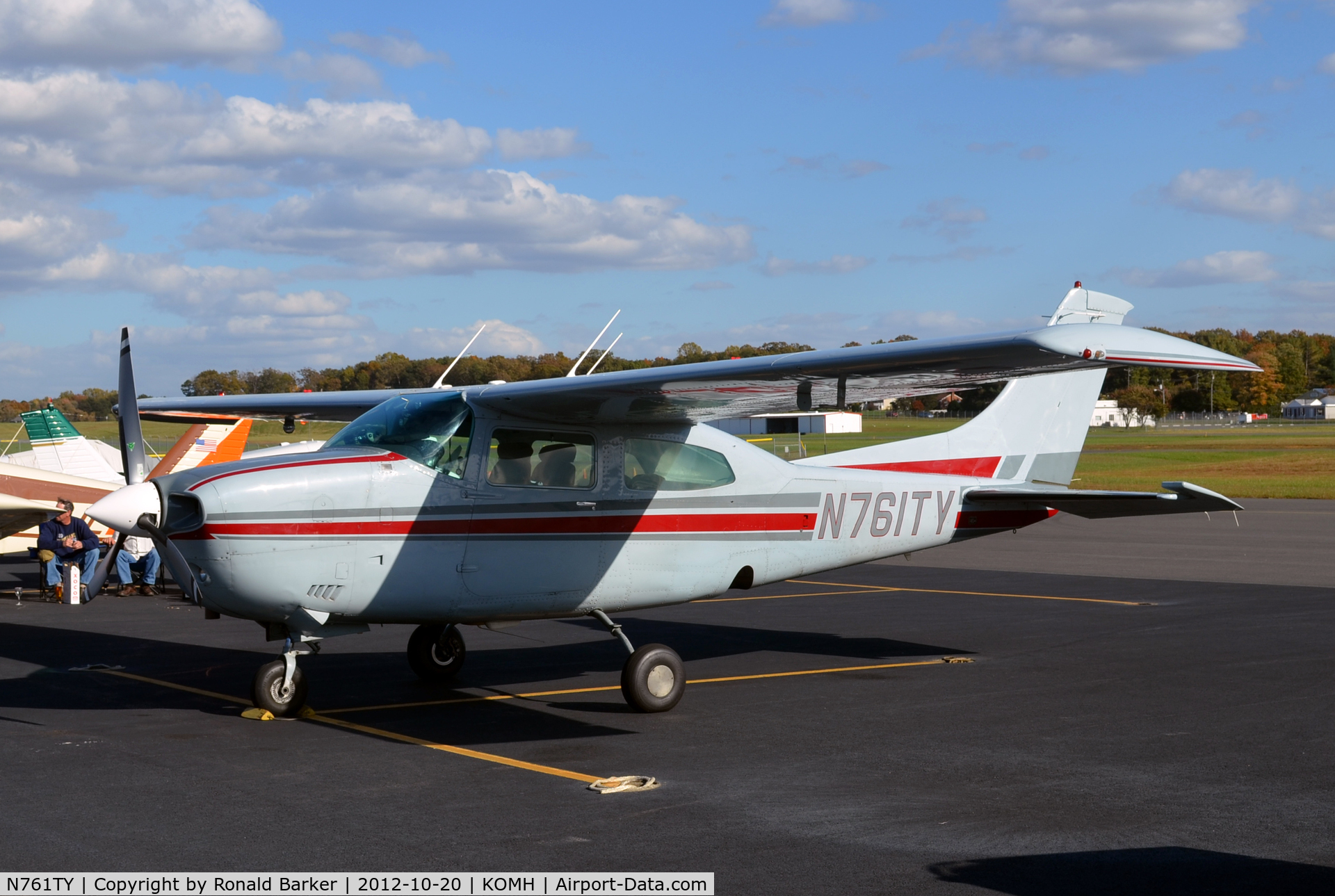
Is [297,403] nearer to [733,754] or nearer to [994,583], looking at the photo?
[733,754]

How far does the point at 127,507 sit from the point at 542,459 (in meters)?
2.82

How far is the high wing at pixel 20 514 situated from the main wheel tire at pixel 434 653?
889 centimetres

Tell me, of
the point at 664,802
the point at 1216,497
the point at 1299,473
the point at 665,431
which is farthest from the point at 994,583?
the point at 1299,473

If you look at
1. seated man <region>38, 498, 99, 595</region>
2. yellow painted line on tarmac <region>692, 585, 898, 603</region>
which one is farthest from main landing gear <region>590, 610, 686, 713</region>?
seated man <region>38, 498, 99, 595</region>

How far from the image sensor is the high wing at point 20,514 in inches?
638

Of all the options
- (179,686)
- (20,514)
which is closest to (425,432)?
(179,686)

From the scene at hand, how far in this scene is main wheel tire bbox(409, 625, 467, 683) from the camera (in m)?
10.1

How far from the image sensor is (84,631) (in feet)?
44.0

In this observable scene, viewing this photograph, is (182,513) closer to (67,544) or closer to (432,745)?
(432,745)

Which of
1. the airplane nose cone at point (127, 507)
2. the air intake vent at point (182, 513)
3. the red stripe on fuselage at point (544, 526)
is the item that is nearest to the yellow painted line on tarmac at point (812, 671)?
the red stripe on fuselage at point (544, 526)

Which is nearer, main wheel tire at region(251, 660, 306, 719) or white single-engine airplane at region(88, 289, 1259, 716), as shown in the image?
white single-engine airplane at region(88, 289, 1259, 716)

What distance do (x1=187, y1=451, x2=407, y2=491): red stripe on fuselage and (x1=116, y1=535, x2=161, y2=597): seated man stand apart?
35.2 feet

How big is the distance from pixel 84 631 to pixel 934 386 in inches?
403

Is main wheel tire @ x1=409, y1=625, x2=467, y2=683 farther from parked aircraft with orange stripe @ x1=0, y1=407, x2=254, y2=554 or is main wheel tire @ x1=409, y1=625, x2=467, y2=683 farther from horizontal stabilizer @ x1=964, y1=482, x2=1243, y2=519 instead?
horizontal stabilizer @ x1=964, y1=482, x2=1243, y2=519
